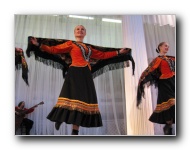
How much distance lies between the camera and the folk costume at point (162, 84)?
230 centimetres

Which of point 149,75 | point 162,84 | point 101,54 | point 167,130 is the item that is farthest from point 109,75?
point 167,130

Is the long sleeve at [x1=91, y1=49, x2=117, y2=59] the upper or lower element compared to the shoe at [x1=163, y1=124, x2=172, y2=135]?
upper

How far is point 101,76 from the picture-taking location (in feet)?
7.58

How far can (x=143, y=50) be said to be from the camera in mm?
2324

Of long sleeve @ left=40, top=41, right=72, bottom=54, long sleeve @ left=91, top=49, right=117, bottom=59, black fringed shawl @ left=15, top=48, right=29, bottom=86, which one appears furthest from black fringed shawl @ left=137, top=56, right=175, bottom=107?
black fringed shawl @ left=15, top=48, right=29, bottom=86

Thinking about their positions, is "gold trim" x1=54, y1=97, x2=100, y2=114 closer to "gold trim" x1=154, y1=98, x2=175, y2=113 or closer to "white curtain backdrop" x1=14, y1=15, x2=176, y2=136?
"white curtain backdrop" x1=14, y1=15, x2=176, y2=136

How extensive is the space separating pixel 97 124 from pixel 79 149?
24cm

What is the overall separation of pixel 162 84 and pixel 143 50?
30 cm

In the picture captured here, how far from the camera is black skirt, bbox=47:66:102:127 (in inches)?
88.6

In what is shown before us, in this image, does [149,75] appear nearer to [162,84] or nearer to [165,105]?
[162,84]

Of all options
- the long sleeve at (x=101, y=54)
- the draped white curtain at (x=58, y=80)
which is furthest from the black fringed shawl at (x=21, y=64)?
the long sleeve at (x=101, y=54)

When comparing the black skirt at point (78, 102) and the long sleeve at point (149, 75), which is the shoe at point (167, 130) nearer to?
the long sleeve at point (149, 75)

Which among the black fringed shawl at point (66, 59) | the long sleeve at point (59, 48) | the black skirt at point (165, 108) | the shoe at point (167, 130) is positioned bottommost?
the shoe at point (167, 130)

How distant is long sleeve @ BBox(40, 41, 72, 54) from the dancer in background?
2.00 feet
